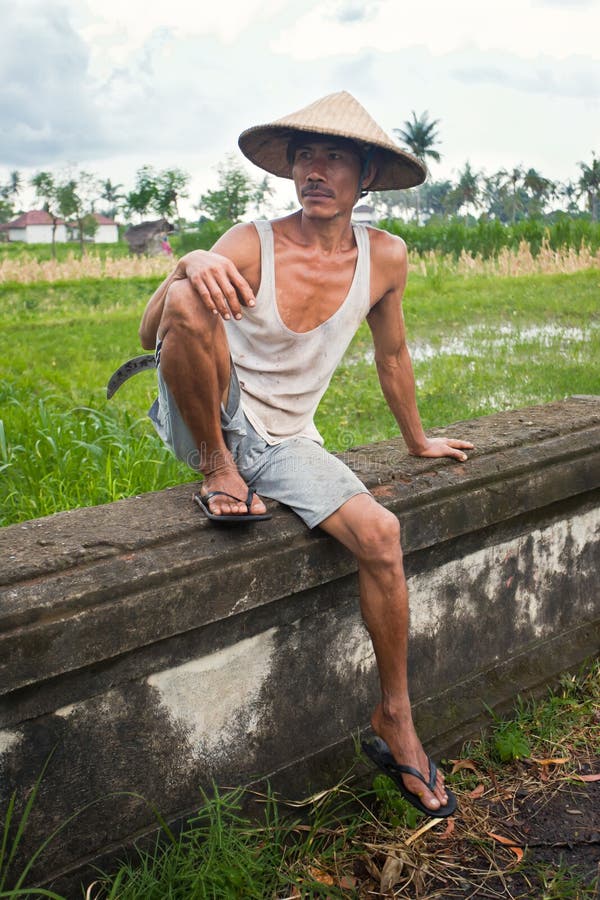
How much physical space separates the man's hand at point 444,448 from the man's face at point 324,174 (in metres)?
0.76

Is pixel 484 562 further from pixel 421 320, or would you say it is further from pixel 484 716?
pixel 421 320

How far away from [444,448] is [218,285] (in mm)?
990

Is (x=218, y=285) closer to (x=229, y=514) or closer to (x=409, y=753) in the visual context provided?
(x=229, y=514)

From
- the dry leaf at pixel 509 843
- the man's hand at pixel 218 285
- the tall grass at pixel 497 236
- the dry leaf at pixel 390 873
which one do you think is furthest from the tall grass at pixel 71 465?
the tall grass at pixel 497 236

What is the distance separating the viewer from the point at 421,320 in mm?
8836

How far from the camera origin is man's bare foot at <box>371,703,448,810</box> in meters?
2.15

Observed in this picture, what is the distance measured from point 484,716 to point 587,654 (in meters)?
0.56

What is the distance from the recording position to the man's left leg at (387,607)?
2.14 m

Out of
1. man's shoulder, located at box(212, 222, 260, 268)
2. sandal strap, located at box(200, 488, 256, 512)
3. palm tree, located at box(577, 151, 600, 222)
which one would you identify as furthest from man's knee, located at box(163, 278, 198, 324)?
palm tree, located at box(577, 151, 600, 222)

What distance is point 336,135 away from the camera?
2.39 m

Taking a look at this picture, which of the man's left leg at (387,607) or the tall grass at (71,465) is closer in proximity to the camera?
the man's left leg at (387,607)

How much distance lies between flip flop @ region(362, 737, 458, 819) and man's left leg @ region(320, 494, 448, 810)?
0.01 m

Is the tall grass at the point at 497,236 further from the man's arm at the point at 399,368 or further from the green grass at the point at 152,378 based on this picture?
the man's arm at the point at 399,368

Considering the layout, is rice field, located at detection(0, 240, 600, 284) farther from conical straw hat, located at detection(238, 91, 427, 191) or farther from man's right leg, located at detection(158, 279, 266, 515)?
man's right leg, located at detection(158, 279, 266, 515)
